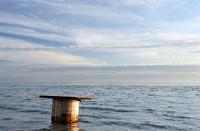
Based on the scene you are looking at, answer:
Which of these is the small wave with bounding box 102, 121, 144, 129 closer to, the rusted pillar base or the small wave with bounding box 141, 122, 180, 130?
the small wave with bounding box 141, 122, 180, 130

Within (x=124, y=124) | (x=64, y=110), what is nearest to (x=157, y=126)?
(x=124, y=124)

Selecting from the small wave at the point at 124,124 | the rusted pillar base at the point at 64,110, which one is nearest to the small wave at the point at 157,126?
the small wave at the point at 124,124

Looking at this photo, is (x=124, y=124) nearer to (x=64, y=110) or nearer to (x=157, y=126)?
(x=157, y=126)

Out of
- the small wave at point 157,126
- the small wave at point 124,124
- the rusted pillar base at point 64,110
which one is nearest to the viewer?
the rusted pillar base at point 64,110

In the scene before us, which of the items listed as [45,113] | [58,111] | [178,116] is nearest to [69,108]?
[58,111]

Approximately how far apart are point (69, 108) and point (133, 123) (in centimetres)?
518

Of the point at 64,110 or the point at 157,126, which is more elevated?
the point at 64,110

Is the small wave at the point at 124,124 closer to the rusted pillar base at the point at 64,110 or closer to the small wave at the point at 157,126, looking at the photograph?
the small wave at the point at 157,126

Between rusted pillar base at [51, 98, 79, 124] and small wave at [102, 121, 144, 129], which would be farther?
small wave at [102, 121, 144, 129]

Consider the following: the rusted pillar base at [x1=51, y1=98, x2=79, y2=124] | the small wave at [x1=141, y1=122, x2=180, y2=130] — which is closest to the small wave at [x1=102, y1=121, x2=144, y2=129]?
the small wave at [x1=141, y1=122, x2=180, y2=130]

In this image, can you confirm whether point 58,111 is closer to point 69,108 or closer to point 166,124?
point 69,108

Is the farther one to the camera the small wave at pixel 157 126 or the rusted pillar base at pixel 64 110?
the small wave at pixel 157 126

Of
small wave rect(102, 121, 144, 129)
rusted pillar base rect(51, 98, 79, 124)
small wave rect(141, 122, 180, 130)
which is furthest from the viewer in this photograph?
small wave rect(102, 121, 144, 129)

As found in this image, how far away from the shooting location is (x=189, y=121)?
20.2 meters
